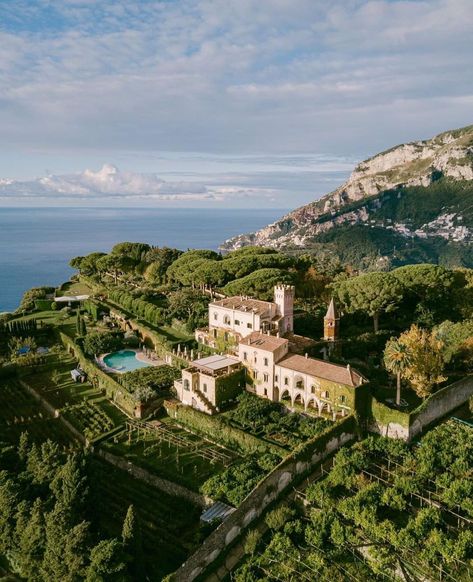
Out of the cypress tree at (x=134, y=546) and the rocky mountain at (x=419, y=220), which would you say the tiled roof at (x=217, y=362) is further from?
the rocky mountain at (x=419, y=220)

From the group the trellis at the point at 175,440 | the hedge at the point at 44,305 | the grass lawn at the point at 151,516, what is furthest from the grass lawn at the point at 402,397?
the hedge at the point at 44,305

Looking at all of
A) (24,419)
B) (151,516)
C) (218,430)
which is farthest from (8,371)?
(151,516)

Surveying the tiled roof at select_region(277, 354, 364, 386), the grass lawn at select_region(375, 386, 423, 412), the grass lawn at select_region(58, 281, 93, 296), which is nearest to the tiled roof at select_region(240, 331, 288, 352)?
the tiled roof at select_region(277, 354, 364, 386)

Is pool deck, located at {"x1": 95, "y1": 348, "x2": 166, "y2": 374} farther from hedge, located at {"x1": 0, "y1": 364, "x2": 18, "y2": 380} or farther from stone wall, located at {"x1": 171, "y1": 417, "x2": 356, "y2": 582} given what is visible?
stone wall, located at {"x1": 171, "y1": 417, "x2": 356, "y2": 582}

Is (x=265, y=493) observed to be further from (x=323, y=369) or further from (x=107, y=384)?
(x=107, y=384)

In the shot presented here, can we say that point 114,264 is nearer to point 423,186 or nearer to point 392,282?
point 392,282
